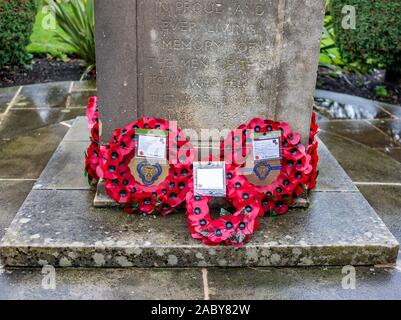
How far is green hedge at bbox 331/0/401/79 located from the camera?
5781mm

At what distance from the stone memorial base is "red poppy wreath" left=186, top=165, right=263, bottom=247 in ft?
0.19

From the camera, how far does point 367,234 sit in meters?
3.16

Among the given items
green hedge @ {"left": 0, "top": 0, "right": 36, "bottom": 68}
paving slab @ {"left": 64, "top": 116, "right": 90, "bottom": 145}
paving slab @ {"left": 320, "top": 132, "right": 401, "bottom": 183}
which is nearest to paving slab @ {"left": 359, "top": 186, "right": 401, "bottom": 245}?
paving slab @ {"left": 320, "top": 132, "right": 401, "bottom": 183}

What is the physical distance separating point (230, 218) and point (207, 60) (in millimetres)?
971

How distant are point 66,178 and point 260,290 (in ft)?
5.21

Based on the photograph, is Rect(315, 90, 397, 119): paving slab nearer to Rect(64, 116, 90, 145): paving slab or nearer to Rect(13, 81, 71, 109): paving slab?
Rect(64, 116, 90, 145): paving slab

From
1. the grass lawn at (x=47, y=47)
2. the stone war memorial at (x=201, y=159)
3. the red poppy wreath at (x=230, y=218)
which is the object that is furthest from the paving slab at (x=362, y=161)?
the grass lawn at (x=47, y=47)

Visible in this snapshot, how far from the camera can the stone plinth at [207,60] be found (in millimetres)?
3170

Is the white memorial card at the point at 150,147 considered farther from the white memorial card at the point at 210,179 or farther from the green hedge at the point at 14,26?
the green hedge at the point at 14,26

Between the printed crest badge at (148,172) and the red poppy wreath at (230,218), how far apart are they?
26 centimetres

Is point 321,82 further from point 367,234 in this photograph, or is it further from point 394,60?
point 367,234

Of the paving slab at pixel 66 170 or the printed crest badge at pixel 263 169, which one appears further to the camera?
the paving slab at pixel 66 170

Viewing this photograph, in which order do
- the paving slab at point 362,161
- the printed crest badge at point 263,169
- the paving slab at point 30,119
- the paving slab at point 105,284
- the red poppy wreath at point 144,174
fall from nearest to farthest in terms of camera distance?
the paving slab at point 105,284 < the red poppy wreath at point 144,174 < the printed crest badge at point 263,169 < the paving slab at point 362,161 < the paving slab at point 30,119
